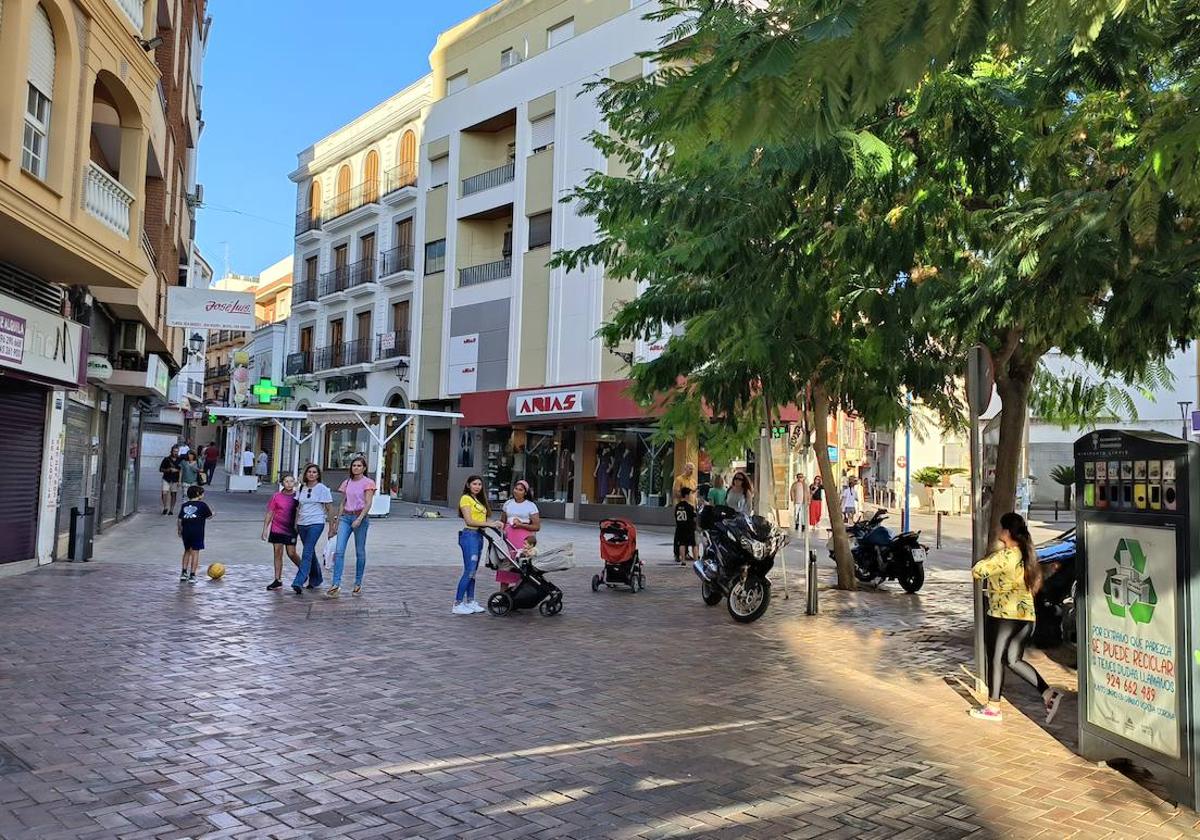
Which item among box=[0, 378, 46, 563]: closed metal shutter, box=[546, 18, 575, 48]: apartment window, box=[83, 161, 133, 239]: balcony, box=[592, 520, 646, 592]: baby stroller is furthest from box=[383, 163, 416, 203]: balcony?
box=[592, 520, 646, 592]: baby stroller

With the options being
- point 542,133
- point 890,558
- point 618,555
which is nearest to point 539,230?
point 542,133

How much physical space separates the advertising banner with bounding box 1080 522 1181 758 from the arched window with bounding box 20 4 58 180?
439 inches

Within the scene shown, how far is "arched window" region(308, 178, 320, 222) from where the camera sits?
4388 cm

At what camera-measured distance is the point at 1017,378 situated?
9.80m

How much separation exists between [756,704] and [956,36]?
5.02 meters

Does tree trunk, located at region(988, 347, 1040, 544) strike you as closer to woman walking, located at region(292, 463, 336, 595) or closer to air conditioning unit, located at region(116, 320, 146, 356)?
woman walking, located at region(292, 463, 336, 595)

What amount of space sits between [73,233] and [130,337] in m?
7.53

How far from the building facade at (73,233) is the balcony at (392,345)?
1697 centimetres

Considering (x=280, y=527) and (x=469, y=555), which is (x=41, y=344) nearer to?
(x=280, y=527)

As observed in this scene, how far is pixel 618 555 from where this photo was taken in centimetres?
1309

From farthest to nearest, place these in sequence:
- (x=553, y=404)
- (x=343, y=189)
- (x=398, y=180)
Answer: (x=343, y=189) → (x=398, y=180) → (x=553, y=404)

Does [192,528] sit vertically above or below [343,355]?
below

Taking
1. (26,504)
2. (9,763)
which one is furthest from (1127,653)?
(26,504)

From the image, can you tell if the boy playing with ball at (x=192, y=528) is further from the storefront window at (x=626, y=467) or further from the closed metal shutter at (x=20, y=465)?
the storefront window at (x=626, y=467)
